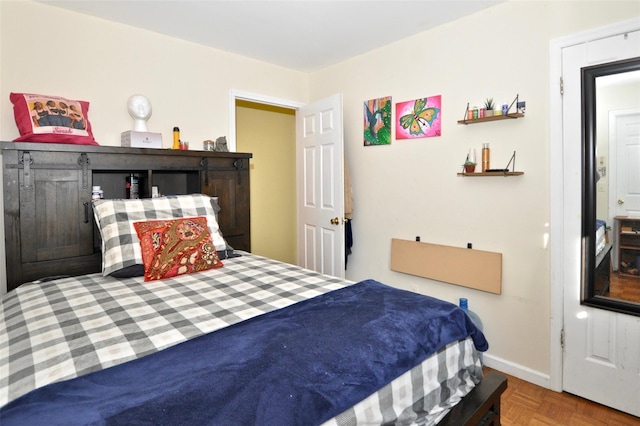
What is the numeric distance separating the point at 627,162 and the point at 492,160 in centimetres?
73

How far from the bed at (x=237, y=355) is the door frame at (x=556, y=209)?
107cm

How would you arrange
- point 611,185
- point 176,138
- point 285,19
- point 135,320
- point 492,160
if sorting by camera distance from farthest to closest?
point 176,138, point 285,19, point 492,160, point 611,185, point 135,320

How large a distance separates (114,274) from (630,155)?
292 centimetres

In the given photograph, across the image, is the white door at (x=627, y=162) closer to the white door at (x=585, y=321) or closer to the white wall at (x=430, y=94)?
the white door at (x=585, y=321)

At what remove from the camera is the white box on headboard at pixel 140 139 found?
251cm

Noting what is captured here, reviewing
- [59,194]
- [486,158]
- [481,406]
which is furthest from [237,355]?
[486,158]

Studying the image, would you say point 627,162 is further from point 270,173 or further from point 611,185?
point 270,173

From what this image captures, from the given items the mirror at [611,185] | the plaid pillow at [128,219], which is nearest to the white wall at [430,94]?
the mirror at [611,185]

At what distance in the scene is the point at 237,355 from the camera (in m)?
0.99

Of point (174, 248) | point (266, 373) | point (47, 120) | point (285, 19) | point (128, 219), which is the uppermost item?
point (285, 19)

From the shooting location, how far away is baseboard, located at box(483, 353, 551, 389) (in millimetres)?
2344

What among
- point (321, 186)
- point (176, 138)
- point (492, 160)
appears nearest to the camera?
point (492, 160)

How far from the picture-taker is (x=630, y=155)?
1999mm

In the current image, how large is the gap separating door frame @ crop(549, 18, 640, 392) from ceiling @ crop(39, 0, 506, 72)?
62 centimetres
